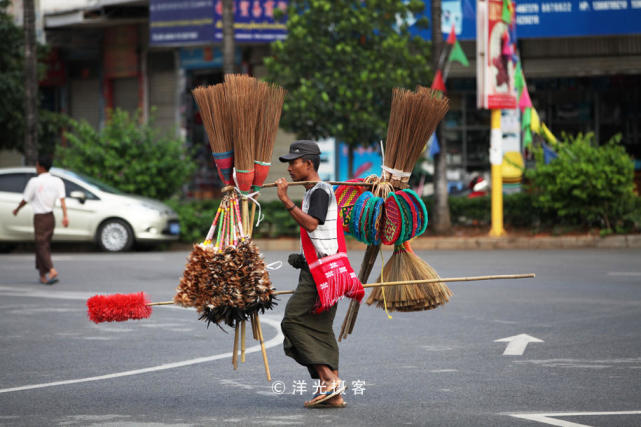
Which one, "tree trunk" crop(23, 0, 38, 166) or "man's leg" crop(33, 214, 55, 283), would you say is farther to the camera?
"tree trunk" crop(23, 0, 38, 166)

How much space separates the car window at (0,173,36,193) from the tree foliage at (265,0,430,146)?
517 centimetres

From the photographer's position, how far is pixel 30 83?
22.6 metres

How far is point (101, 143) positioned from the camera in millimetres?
21969

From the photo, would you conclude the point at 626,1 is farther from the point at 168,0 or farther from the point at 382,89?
the point at 168,0

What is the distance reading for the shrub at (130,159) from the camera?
2161 cm

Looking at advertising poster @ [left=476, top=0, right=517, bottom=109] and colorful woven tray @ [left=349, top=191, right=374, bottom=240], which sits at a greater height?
advertising poster @ [left=476, top=0, right=517, bottom=109]

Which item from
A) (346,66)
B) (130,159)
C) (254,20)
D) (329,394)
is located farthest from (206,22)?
(329,394)

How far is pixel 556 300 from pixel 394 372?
4605 millimetres

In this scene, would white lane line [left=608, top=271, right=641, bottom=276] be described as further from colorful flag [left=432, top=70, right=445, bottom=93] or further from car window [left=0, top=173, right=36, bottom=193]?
car window [left=0, top=173, right=36, bottom=193]

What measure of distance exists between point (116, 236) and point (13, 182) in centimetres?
226

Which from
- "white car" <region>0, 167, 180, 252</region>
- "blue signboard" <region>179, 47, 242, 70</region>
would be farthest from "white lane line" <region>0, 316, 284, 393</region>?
"blue signboard" <region>179, 47, 242, 70</region>

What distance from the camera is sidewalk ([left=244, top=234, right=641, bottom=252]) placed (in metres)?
18.7

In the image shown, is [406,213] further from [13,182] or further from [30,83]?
[30,83]

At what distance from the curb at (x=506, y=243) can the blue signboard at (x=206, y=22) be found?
739 cm
